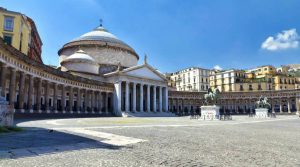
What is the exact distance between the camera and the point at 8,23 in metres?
43.7

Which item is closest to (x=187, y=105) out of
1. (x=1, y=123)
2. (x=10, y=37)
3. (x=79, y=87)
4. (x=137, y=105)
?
(x=137, y=105)

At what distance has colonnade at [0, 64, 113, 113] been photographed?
3959 centimetres

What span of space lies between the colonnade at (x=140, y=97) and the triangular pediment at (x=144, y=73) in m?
2.39

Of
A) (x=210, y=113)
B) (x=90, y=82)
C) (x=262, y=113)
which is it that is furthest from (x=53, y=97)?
(x=262, y=113)

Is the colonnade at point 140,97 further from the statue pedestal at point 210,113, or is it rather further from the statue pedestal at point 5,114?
the statue pedestal at point 5,114

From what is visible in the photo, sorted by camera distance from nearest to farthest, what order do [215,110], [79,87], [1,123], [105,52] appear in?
[1,123] < [215,110] < [79,87] < [105,52]

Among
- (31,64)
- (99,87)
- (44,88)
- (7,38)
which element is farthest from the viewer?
(99,87)

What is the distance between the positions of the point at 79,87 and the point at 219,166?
52.6 metres

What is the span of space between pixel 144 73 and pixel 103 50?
A: 2024 cm

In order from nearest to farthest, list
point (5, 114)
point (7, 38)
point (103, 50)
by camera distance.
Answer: point (5, 114), point (7, 38), point (103, 50)

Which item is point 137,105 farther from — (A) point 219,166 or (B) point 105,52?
(A) point 219,166

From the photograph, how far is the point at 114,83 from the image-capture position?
68.1 metres

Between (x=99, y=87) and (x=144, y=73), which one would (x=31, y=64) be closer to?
(x=99, y=87)

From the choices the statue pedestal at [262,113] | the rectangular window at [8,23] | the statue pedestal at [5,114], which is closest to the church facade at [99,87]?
the rectangular window at [8,23]
